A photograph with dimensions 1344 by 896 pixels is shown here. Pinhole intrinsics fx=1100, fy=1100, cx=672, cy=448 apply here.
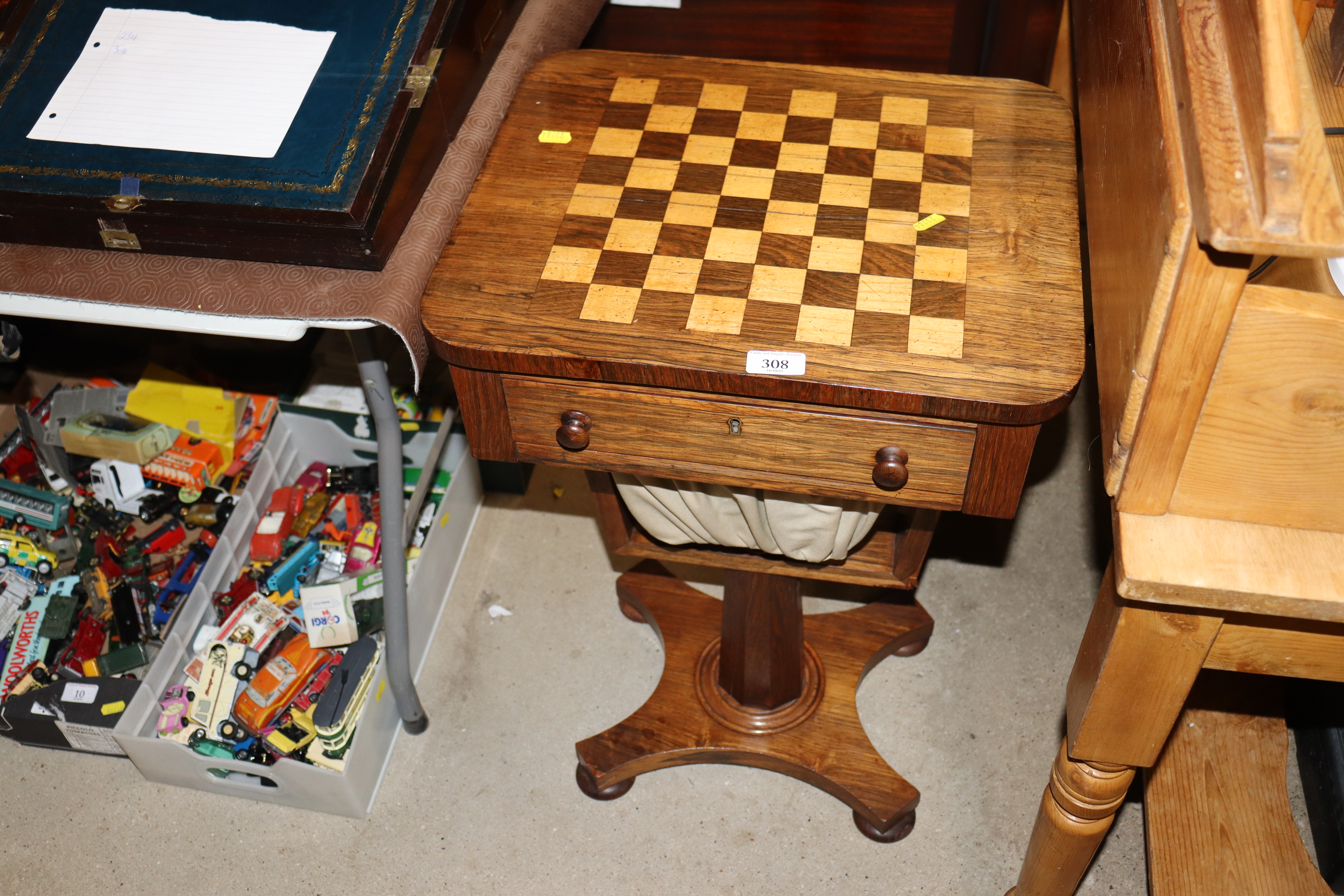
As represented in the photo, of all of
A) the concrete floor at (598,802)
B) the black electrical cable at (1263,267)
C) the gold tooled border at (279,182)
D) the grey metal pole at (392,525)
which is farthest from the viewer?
the concrete floor at (598,802)

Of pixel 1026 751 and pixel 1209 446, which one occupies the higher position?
pixel 1209 446

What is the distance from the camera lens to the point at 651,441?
3.55 feet

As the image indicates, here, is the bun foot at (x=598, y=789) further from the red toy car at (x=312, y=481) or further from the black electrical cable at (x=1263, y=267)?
the black electrical cable at (x=1263, y=267)

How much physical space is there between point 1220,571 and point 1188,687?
177 millimetres

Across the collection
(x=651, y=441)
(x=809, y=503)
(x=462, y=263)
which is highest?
(x=462, y=263)

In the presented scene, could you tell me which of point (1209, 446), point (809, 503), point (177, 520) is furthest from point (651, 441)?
point (177, 520)

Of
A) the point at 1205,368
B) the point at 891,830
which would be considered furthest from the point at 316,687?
the point at 1205,368

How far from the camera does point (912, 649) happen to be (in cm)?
178

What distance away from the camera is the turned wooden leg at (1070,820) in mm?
1105

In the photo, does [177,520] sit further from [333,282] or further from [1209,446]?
[1209,446]

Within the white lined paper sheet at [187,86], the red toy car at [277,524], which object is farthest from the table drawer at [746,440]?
the red toy car at [277,524]

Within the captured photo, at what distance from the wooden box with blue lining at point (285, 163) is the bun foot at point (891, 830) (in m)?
1.03

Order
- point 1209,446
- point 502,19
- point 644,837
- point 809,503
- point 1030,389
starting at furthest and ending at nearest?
1. point 644,837
2. point 502,19
3. point 809,503
4. point 1030,389
5. point 1209,446

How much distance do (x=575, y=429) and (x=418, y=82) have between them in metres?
0.44
